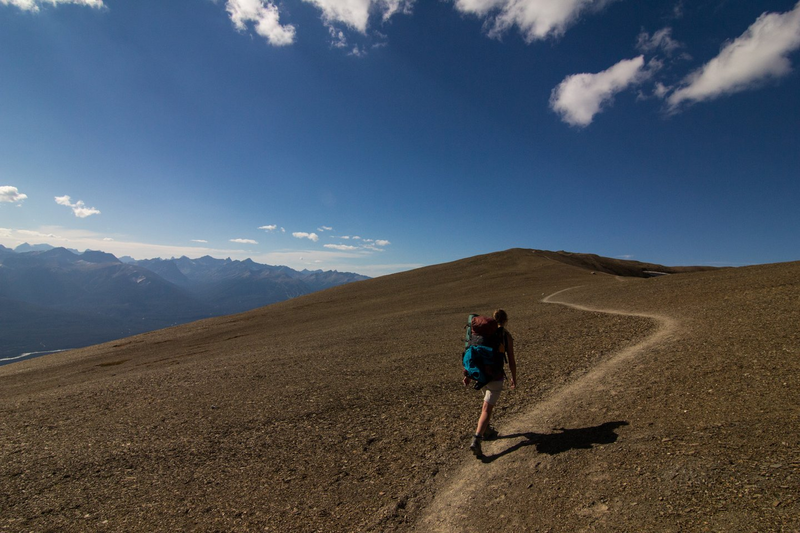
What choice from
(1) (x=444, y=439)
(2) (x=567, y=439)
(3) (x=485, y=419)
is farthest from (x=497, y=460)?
(1) (x=444, y=439)

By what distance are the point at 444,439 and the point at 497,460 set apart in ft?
5.56

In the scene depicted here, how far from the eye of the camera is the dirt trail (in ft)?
19.5

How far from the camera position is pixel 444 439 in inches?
340

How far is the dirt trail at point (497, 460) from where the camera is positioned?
5941mm

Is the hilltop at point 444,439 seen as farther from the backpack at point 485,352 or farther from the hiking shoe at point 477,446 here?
Answer: the backpack at point 485,352

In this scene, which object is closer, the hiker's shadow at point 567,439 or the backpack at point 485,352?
the hiker's shadow at point 567,439

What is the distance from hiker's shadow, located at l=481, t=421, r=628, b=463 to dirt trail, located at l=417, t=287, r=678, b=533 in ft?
0.91

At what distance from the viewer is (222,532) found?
629 cm

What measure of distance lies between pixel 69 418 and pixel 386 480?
43.5ft

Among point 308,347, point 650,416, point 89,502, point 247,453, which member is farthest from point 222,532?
point 308,347

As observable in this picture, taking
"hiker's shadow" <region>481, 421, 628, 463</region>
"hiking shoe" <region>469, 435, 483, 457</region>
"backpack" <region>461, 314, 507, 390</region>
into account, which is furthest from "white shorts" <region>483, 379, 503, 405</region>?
"hiker's shadow" <region>481, 421, 628, 463</region>

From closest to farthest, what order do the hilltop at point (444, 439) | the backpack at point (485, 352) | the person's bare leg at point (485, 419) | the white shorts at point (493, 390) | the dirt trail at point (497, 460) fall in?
the hilltop at point (444, 439)
the dirt trail at point (497, 460)
the backpack at point (485, 352)
the white shorts at point (493, 390)
the person's bare leg at point (485, 419)

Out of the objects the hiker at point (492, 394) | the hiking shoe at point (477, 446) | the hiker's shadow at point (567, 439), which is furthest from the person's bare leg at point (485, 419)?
the hiker's shadow at point (567, 439)

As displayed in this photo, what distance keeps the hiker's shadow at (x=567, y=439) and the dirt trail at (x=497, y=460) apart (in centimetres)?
28
